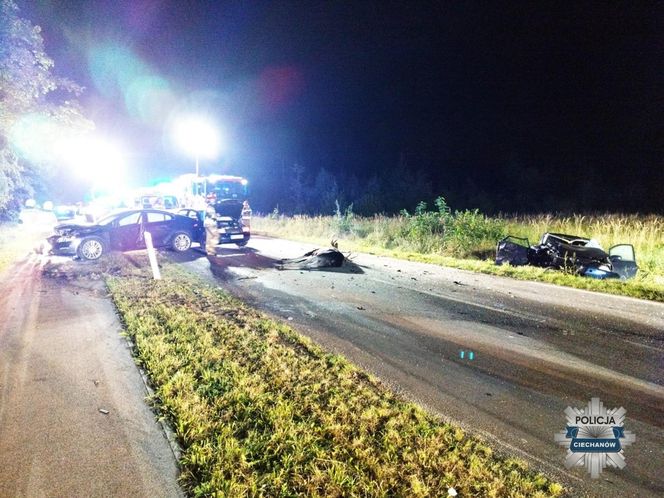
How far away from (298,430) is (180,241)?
1187 cm

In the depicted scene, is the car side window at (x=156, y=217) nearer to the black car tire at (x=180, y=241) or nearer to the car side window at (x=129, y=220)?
the car side window at (x=129, y=220)

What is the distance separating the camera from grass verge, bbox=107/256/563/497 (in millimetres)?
2604

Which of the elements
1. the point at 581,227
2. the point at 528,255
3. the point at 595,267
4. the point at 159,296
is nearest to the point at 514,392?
the point at 159,296

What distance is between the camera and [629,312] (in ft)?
21.9

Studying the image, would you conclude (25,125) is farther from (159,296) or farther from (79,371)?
(79,371)

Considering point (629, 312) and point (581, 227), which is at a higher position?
point (581, 227)

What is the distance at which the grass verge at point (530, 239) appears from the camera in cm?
855

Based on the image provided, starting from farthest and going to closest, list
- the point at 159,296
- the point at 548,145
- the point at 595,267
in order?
the point at 548,145
the point at 595,267
the point at 159,296

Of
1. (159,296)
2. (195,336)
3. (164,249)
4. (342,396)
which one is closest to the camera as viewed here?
(342,396)

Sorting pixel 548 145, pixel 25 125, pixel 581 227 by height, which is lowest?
pixel 581 227

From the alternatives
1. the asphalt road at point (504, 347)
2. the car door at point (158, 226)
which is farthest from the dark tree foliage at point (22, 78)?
the asphalt road at point (504, 347)

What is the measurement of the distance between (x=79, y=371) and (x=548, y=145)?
43.0 metres

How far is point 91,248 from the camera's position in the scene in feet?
37.4

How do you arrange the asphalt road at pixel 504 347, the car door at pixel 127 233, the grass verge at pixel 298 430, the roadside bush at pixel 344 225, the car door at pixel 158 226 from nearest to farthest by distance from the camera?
the grass verge at pixel 298 430 → the asphalt road at pixel 504 347 → the car door at pixel 127 233 → the car door at pixel 158 226 → the roadside bush at pixel 344 225
